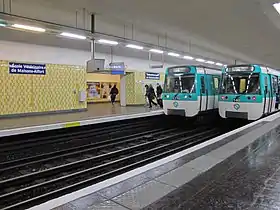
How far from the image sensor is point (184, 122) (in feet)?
47.8

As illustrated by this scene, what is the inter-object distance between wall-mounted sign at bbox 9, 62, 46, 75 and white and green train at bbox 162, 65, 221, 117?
6.20 meters

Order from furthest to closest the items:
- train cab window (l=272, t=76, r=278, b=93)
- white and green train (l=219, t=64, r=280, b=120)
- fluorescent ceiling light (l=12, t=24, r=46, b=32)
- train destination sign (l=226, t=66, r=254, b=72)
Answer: train cab window (l=272, t=76, r=278, b=93)
train destination sign (l=226, t=66, r=254, b=72)
white and green train (l=219, t=64, r=280, b=120)
fluorescent ceiling light (l=12, t=24, r=46, b=32)

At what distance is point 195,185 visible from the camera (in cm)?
329

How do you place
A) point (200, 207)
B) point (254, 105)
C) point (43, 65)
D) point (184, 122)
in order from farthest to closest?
point (184, 122), point (43, 65), point (254, 105), point (200, 207)

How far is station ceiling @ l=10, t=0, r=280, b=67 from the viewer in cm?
802

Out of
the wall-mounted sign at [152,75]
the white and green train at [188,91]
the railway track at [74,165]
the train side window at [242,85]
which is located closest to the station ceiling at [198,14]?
the white and green train at [188,91]

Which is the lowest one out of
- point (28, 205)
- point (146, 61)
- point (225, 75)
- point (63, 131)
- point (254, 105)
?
point (28, 205)

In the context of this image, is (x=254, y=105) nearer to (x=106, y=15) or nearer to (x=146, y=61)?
(x=106, y=15)

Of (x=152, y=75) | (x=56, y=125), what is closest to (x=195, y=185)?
(x=56, y=125)

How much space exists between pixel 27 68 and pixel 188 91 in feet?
24.8

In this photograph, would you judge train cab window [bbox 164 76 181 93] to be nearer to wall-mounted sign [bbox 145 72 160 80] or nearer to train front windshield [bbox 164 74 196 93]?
train front windshield [bbox 164 74 196 93]

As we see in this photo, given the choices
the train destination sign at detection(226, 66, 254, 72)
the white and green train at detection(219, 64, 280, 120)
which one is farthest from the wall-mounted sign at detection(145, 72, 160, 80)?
the train destination sign at detection(226, 66, 254, 72)

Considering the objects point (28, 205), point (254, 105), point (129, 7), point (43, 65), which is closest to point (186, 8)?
point (129, 7)

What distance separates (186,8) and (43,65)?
813 cm
